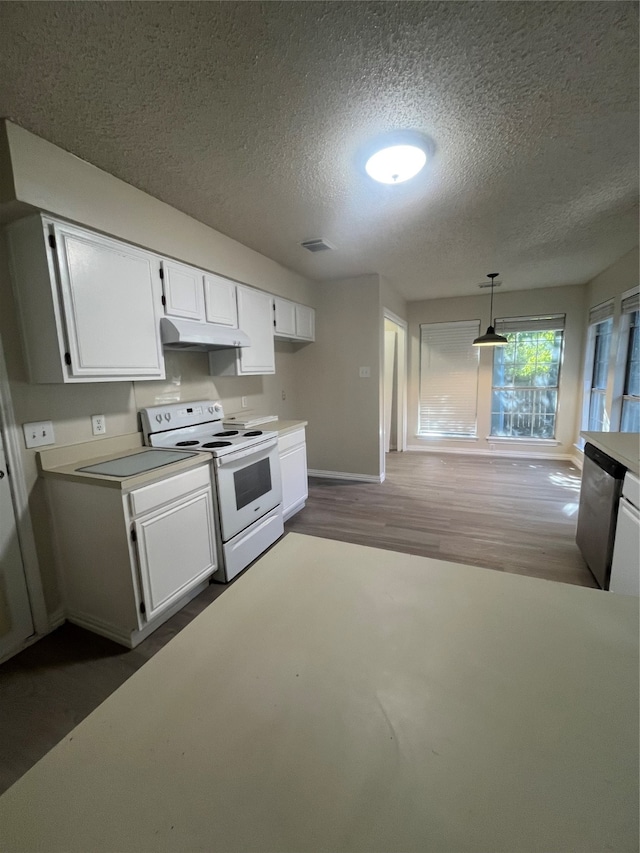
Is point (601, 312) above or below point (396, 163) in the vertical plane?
below

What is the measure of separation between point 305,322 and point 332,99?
2795 millimetres

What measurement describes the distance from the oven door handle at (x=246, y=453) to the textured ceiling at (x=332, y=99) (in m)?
1.60

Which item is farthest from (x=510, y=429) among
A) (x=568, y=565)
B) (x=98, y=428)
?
(x=98, y=428)

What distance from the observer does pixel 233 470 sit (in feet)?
8.14

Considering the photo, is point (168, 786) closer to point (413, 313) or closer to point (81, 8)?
point (81, 8)

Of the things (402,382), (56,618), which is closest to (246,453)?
(56,618)

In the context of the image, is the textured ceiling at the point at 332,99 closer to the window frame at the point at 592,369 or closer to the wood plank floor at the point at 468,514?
the window frame at the point at 592,369

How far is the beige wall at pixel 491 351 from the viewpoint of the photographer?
16.9 feet

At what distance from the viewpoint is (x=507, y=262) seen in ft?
12.7

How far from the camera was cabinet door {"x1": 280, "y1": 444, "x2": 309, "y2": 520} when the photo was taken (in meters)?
3.35

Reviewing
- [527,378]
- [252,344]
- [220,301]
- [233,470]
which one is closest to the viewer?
[233,470]

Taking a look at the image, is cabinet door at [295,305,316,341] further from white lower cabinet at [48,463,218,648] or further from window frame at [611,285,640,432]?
window frame at [611,285,640,432]

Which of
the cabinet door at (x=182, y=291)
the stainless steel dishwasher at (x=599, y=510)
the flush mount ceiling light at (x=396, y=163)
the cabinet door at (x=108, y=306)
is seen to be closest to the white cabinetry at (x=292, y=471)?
the cabinet door at (x=182, y=291)

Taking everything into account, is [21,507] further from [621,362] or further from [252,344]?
[621,362]
